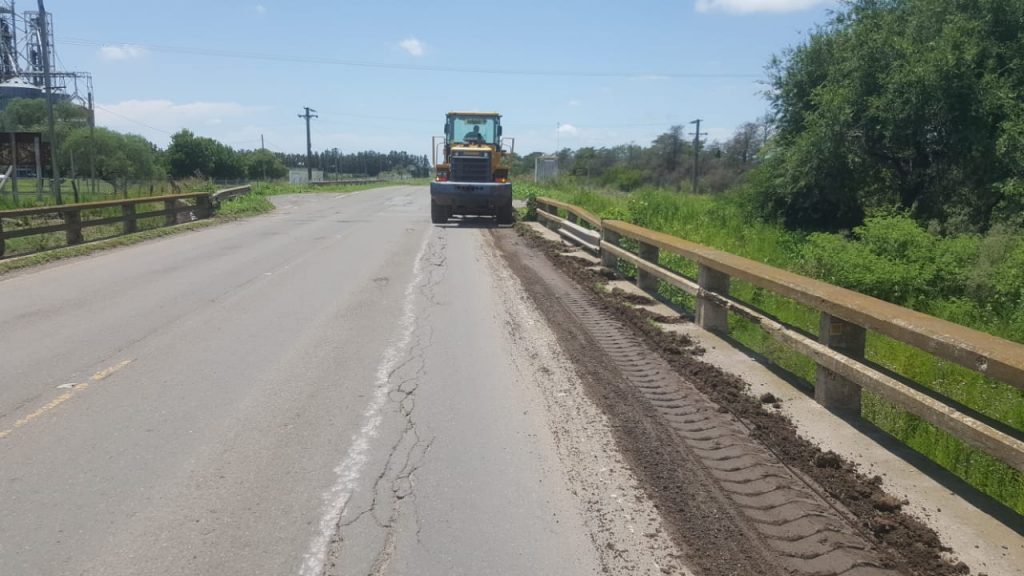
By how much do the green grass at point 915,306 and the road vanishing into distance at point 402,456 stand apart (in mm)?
1217

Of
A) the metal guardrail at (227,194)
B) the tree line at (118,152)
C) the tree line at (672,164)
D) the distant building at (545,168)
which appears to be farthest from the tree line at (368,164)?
the metal guardrail at (227,194)

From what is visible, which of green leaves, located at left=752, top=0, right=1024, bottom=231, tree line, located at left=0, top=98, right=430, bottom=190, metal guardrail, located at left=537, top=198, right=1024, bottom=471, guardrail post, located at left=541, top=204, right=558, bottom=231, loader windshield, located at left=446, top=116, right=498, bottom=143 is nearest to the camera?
metal guardrail, located at left=537, top=198, right=1024, bottom=471

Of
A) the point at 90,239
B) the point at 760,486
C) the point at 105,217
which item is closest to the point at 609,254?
the point at 760,486

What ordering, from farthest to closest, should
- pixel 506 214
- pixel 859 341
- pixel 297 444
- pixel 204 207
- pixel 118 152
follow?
pixel 118 152 < pixel 204 207 < pixel 506 214 < pixel 859 341 < pixel 297 444

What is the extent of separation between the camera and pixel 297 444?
5383mm

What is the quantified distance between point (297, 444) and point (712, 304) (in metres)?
5.11

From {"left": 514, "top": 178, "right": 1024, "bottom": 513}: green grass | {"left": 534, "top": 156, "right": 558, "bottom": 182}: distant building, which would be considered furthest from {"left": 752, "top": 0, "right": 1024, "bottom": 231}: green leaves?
{"left": 534, "top": 156, "right": 558, "bottom": 182}: distant building

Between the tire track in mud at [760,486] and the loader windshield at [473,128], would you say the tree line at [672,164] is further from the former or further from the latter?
the tire track in mud at [760,486]

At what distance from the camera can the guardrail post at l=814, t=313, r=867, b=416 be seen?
5789mm

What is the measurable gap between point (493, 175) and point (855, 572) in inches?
896

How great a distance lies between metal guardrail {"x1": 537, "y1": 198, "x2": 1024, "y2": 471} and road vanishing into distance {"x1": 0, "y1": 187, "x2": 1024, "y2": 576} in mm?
536

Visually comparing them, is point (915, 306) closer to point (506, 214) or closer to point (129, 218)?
point (506, 214)

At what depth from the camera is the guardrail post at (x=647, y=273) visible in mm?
11377

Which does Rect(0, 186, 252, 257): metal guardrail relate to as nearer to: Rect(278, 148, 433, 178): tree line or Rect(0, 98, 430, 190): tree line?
Rect(0, 98, 430, 190): tree line
